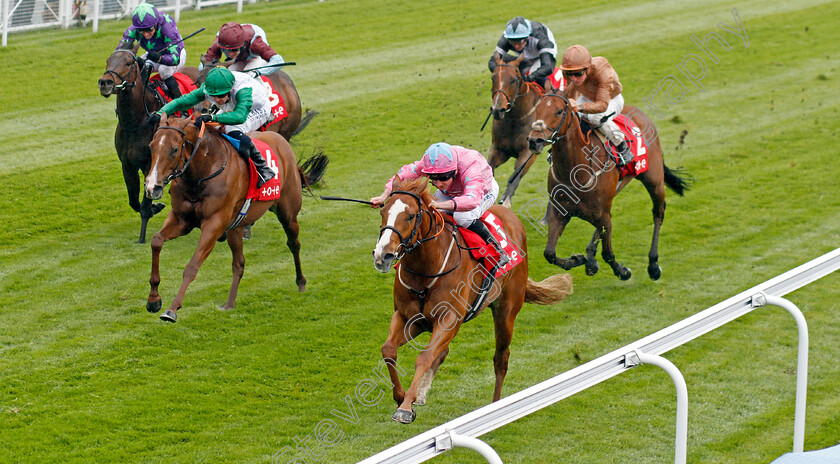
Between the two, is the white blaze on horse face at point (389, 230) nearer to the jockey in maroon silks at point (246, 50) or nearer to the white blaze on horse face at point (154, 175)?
the white blaze on horse face at point (154, 175)

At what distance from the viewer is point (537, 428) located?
6.13 meters

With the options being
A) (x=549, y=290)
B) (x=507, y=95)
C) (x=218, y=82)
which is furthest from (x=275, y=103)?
(x=549, y=290)

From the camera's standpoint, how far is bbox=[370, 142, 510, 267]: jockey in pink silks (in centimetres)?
559

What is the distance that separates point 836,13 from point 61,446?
1906 cm

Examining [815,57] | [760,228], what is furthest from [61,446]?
[815,57]

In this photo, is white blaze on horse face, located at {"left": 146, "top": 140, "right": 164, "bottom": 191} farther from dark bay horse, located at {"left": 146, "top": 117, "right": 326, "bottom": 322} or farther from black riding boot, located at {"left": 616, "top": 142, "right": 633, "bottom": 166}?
black riding boot, located at {"left": 616, "top": 142, "right": 633, "bottom": 166}

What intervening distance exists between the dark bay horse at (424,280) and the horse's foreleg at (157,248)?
2.05 meters

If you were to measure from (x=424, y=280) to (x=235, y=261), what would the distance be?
2967 mm

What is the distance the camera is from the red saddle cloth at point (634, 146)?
8.36 m

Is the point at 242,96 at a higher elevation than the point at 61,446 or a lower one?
higher

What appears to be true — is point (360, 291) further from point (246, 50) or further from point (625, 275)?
point (246, 50)

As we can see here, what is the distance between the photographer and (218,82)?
7.15 m

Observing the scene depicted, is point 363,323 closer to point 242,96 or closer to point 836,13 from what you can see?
point 242,96

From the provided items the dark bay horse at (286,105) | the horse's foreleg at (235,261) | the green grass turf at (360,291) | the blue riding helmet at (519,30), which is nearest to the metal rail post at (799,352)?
the green grass turf at (360,291)
